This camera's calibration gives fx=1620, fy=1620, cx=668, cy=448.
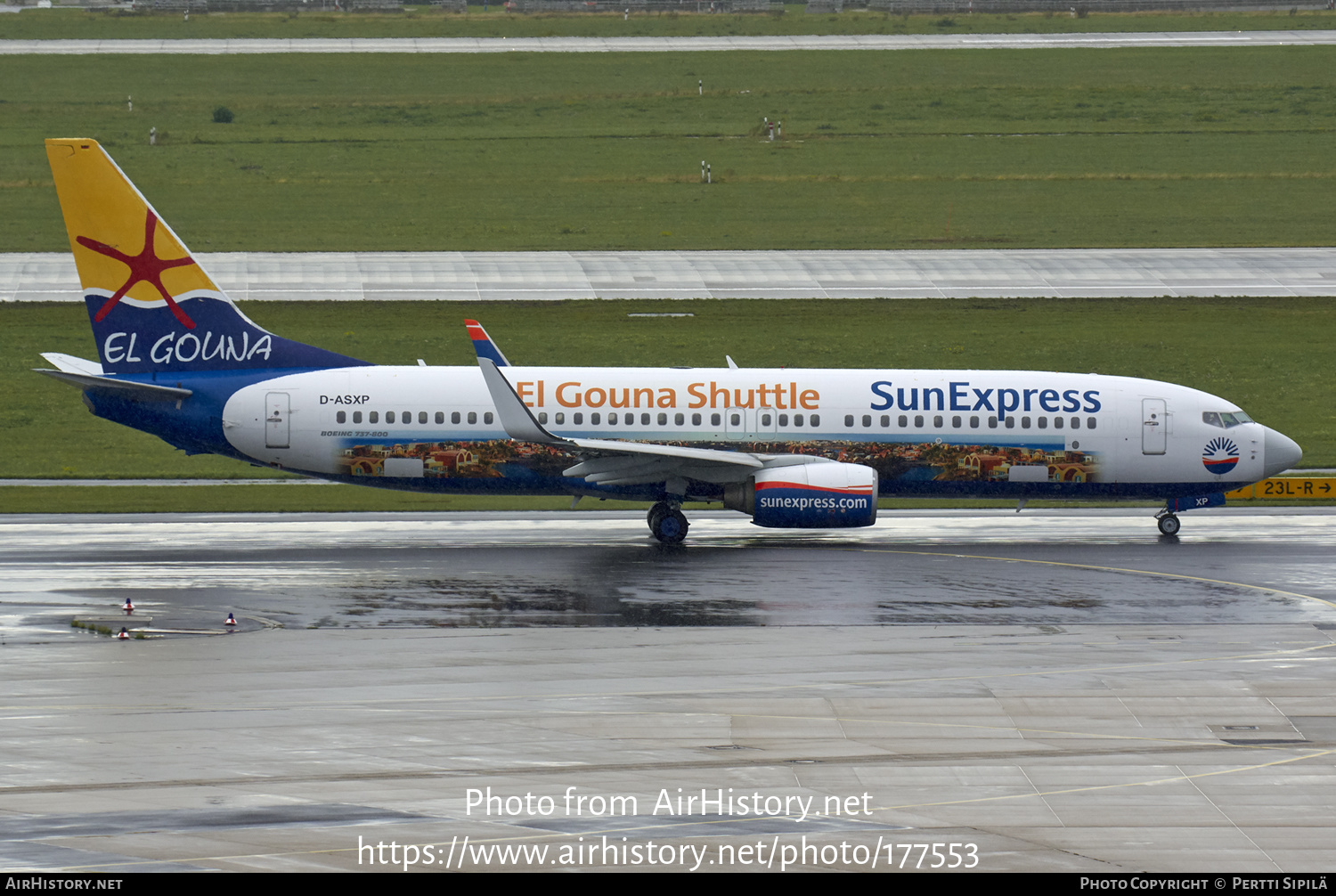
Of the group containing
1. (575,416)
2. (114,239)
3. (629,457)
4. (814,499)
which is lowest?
(814,499)

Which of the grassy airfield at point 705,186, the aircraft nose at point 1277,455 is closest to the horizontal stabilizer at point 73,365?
the grassy airfield at point 705,186

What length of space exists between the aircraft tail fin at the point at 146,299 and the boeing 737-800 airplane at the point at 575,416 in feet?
0.14

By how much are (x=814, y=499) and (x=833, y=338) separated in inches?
964

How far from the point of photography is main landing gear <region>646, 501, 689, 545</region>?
38500 millimetres

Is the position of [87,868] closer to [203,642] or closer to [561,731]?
[561,731]

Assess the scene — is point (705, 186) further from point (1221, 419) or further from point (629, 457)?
point (629, 457)

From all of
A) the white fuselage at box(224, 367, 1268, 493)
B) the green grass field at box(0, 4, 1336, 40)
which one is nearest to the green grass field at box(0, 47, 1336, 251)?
the green grass field at box(0, 4, 1336, 40)

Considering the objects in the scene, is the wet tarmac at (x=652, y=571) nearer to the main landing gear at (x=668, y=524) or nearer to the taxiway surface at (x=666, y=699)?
the taxiway surface at (x=666, y=699)

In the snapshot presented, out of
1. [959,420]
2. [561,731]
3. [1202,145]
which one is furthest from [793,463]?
[1202,145]

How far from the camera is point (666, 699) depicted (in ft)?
81.0

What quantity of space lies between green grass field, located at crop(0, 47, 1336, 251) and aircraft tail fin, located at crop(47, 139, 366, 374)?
35827 mm

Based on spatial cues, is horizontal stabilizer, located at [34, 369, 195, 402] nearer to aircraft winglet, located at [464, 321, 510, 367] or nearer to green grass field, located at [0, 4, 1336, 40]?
aircraft winglet, located at [464, 321, 510, 367]

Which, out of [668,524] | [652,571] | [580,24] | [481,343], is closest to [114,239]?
[481,343]

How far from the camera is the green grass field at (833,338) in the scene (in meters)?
55.8
